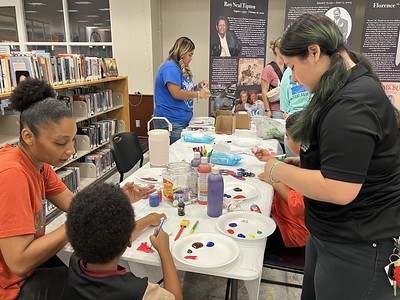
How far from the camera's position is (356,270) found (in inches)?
40.2

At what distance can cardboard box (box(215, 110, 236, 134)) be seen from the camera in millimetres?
2928

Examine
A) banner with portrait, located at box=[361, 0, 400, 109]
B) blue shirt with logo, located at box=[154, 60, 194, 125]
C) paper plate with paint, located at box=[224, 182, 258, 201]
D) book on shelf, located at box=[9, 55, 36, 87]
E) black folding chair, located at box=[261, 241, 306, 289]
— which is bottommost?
black folding chair, located at box=[261, 241, 306, 289]

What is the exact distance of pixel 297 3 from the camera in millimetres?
4457

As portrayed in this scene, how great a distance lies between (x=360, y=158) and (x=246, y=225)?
2.05ft

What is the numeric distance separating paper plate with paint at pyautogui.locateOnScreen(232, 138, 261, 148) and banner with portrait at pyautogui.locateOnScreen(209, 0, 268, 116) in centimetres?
198

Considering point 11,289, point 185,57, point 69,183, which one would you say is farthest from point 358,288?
point 69,183

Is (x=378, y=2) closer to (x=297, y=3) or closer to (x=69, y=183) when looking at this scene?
(x=297, y=3)

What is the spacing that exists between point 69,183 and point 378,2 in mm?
4441

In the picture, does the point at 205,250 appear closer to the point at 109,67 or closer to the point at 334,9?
the point at 109,67

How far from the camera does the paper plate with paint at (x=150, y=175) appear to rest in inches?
73.0

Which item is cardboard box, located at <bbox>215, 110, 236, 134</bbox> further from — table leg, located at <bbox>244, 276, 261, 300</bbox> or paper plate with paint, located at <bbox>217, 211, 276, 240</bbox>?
table leg, located at <bbox>244, 276, 261, 300</bbox>

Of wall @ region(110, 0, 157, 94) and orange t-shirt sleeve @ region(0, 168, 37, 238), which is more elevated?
wall @ region(110, 0, 157, 94)

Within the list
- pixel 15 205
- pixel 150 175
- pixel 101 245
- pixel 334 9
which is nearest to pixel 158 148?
pixel 150 175

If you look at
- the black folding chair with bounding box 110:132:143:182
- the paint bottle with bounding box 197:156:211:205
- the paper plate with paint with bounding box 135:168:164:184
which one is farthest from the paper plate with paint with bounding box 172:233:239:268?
the black folding chair with bounding box 110:132:143:182
